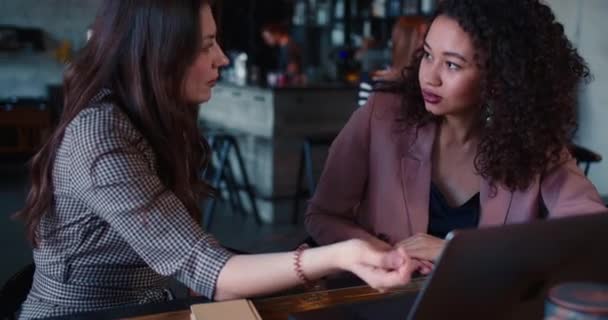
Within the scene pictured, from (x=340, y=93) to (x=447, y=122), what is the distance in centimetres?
336

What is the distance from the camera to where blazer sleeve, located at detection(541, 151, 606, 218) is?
1.56m

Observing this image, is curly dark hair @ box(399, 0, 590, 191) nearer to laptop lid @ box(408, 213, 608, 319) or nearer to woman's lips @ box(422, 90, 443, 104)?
woman's lips @ box(422, 90, 443, 104)

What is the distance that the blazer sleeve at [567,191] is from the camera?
156 centimetres

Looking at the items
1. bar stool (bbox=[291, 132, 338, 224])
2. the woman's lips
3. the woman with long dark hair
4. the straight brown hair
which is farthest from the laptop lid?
bar stool (bbox=[291, 132, 338, 224])

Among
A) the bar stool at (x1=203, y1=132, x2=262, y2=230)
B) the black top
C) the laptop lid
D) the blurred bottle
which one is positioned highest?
the laptop lid

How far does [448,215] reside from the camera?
1.71m

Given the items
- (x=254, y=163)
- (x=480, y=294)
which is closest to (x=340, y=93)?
(x=254, y=163)

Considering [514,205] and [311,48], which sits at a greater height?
[514,205]

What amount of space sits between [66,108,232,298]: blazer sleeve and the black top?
28.2 inches

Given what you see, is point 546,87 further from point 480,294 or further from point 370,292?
point 480,294

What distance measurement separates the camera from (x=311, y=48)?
835 cm

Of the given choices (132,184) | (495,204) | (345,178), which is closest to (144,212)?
(132,184)

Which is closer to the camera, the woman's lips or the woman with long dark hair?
the woman with long dark hair

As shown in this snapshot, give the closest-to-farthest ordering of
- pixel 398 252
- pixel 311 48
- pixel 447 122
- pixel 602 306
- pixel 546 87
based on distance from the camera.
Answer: pixel 602 306 < pixel 398 252 < pixel 546 87 < pixel 447 122 < pixel 311 48
